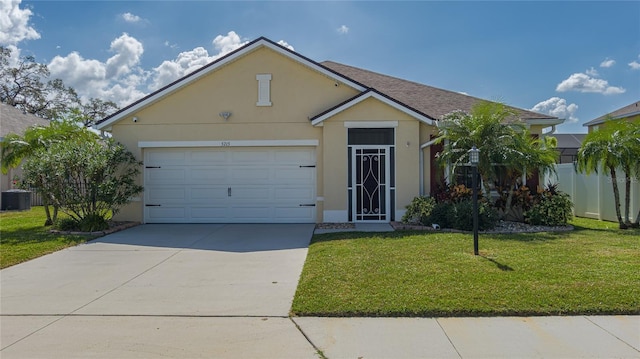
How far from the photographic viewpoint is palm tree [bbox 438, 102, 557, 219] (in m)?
10.8

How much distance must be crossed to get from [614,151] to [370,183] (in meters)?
6.28

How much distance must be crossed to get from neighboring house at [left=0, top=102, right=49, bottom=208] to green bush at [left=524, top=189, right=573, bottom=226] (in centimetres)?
1912

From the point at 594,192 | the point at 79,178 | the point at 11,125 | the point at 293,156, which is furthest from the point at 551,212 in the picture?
the point at 11,125

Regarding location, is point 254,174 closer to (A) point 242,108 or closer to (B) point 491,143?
(A) point 242,108

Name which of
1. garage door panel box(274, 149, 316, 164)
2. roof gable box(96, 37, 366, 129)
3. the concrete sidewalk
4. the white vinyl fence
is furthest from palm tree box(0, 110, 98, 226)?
the white vinyl fence

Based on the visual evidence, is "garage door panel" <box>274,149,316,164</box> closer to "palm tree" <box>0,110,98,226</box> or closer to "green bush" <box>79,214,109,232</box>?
"green bush" <box>79,214,109,232</box>

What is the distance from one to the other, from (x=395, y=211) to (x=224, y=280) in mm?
6804

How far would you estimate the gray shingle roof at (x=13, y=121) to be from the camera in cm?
1893

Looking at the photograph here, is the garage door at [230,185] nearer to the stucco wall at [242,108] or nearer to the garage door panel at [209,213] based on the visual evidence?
the garage door panel at [209,213]

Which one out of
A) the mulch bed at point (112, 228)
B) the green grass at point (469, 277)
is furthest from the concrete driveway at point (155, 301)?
the mulch bed at point (112, 228)

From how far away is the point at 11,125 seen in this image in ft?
64.9
